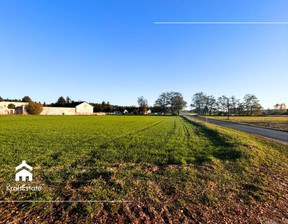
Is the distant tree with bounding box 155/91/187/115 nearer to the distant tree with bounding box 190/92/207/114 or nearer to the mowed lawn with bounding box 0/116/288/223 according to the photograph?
the distant tree with bounding box 190/92/207/114

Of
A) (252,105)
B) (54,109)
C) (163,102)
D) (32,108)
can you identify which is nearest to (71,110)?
(54,109)

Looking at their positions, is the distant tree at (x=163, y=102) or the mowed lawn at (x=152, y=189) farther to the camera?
the distant tree at (x=163, y=102)

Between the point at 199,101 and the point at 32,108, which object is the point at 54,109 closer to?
the point at 32,108

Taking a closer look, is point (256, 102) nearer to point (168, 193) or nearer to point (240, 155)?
point (240, 155)

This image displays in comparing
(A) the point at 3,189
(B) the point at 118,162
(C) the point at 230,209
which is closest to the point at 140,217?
(C) the point at 230,209

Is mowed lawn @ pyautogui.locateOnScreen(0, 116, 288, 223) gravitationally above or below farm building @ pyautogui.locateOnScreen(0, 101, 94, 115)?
below

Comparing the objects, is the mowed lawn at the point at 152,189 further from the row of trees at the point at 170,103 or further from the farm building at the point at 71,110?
the row of trees at the point at 170,103

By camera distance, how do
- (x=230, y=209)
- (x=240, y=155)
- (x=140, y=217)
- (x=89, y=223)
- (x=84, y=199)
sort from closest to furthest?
1. (x=89, y=223)
2. (x=140, y=217)
3. (x=230, y=209)
4. (x=84, y=199)
5. (x=240, y=155)

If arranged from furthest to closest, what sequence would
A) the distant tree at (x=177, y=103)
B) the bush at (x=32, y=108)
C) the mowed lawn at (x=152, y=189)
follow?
the distant tree at (x=177, y=103) < the bush at (x=32, y=108) < the mowed lawn at (x=152, y=189)

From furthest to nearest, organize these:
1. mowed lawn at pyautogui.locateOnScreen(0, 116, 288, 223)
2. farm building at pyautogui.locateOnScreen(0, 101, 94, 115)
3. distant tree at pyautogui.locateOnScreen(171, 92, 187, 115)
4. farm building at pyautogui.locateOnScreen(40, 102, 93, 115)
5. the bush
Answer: distant tree at pyautogui.locateOnScreen(171, 92, 187, 115)
farm building at pyautogui.locateOnScreen(40, 102, 93, 115)
the bush
farm building at pyautogui.locateOnScreen(0, 101, 94, 115)
mowed lawn at pyautogui.locateOnScreen(0, 116, 288, 223)

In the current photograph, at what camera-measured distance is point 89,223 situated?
2.40 metres

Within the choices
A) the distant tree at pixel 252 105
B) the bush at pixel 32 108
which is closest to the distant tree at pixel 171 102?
the distant tree at pixel 252 105

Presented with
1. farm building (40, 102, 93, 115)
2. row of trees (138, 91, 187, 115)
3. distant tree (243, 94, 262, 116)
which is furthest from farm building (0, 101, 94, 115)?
distant tree (243, 94, 262, 116)

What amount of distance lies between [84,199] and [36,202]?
1082 millimetres
